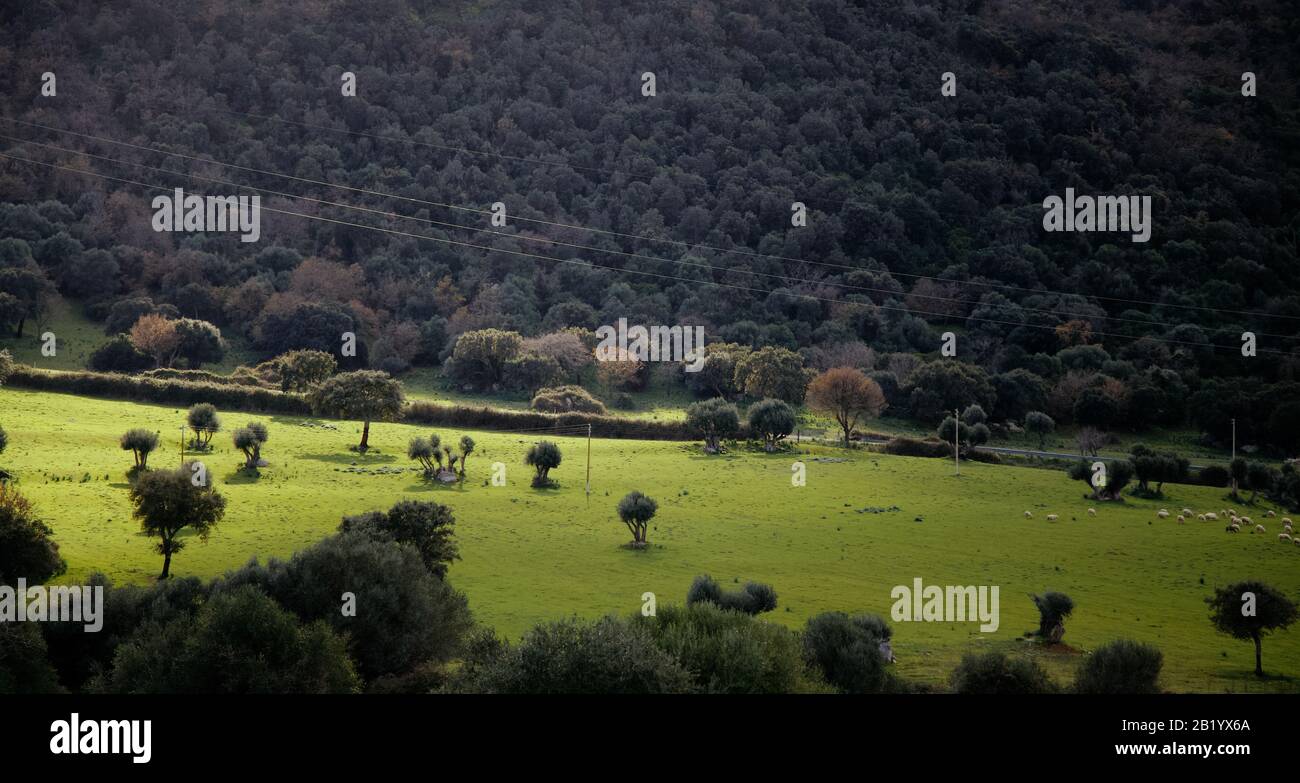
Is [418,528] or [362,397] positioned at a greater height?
[362,397]

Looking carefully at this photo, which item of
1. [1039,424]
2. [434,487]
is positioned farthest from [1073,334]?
[434,487]

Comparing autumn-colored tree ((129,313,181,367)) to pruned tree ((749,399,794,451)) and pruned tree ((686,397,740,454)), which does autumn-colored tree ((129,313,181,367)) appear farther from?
pruned tree ((749,399,794,451))

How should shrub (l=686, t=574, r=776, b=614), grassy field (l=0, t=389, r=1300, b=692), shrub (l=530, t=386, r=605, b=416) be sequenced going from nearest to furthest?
shrub (l=686, t=574, r=776, b=614) < grassy field (l=0, t=389, r=1300, b=692) < shrub (l=530, t=386, r=605, b=416)

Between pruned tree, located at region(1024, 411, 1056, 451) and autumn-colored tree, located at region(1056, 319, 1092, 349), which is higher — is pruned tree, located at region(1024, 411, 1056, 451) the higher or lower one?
the lower one

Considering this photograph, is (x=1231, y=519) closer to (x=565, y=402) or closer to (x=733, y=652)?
(x=733, y=652)

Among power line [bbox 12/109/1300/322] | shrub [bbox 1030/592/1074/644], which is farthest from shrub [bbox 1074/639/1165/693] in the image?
power line [bbox 12/109/1300/322]
